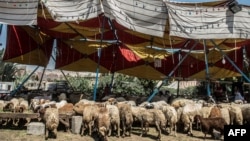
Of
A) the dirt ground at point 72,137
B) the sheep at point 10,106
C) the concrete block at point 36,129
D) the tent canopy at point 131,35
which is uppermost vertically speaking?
the tent canopy at point 131,35

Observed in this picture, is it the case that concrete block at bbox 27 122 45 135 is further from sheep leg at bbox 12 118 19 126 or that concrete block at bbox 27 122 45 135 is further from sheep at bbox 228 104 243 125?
sheep at bbox 228 104 243 125

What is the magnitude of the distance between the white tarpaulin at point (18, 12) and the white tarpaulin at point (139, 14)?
2710 millimetres

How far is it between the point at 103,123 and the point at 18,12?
19.9 feet

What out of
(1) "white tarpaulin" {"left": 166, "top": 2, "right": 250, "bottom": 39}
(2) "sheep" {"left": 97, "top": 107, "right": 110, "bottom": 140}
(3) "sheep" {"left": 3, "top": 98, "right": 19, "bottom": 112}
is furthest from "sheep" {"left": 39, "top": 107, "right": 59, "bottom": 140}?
(1) "white tarpaulin" {"left": 166, "top": 2, "right": 250, "bottom": 39}

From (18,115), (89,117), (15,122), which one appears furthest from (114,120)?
(15,122)

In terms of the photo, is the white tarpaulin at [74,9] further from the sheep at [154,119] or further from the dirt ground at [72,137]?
the dirt ground at [72,137]

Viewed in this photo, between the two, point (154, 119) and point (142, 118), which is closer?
point (154, 119)

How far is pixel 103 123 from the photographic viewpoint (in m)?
9.89

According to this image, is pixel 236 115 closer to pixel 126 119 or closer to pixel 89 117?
pixel 126 119

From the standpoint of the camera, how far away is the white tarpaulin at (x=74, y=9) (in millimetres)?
13132

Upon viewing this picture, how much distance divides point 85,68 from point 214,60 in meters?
7.80

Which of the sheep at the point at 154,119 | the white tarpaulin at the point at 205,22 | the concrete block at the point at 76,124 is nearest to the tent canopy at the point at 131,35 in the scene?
the white tarpaulin at the point at 205,22

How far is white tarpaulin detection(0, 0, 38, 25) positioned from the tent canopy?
0.04m

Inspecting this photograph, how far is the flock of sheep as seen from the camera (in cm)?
1017
